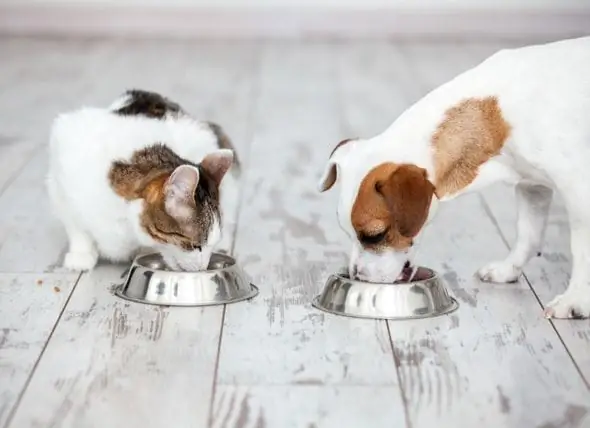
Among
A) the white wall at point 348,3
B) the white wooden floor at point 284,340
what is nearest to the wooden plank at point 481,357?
the white wooden floor at point 284,340

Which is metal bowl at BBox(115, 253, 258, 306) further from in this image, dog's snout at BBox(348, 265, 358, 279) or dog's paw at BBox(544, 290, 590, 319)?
dog's paw at BBox(544, 290, 590, 319)

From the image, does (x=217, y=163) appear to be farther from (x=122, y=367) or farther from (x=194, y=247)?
(x=122, y=367)

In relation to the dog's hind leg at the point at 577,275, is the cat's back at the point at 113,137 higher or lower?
higher

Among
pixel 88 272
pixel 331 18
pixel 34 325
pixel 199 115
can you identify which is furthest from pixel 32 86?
pixel 34 325

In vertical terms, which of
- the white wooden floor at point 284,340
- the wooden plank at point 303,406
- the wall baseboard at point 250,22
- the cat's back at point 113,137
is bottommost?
the wooden plank at point 303,406

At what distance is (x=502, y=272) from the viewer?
313cm

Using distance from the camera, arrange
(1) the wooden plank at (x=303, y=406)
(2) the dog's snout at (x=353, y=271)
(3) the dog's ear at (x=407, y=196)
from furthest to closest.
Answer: (2) the dog's snout at (x=353, y=271) < (3) the dog's ear at (x=407, y=196) < (1) the wooden plank at (x=303, y=406)

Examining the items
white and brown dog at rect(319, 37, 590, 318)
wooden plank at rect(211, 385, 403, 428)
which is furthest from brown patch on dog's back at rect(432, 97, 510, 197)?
wooden plank at rect(211, 385, 403, 428)

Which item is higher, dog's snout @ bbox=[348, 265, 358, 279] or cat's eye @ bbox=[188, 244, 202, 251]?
cat's eye @ bbox=[188, 244, 202, 251]

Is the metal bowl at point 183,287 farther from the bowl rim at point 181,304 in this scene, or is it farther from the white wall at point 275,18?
the white wall at point 275,18

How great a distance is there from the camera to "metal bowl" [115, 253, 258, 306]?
9.53 feet

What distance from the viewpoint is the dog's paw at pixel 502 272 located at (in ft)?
10.3

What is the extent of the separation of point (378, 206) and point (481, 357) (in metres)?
0.41

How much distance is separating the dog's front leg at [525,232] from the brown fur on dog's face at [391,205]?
499mm
